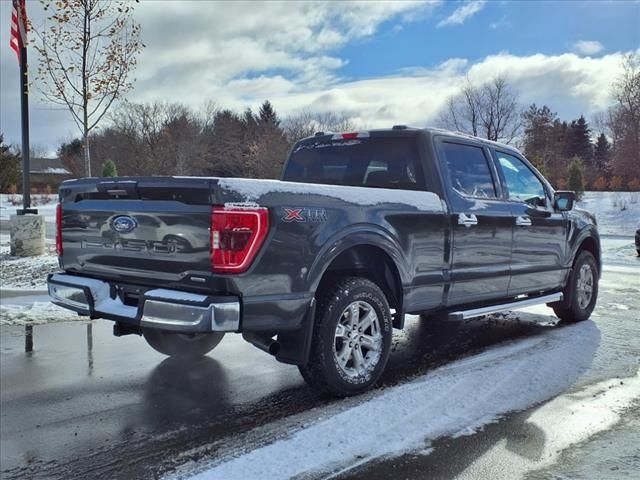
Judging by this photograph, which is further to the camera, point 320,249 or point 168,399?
point 168,399

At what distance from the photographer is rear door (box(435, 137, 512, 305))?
16.1 feet

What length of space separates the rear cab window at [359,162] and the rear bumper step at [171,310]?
2.21 metres

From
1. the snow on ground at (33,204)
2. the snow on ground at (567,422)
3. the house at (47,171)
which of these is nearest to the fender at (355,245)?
the snow on ground at (567,422)

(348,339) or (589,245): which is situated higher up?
(589,245)

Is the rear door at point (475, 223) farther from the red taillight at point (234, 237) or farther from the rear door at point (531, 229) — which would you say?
the red taillight at point (234, 237)

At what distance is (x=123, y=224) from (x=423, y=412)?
232 cm

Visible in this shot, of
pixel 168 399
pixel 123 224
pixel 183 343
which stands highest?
pixel 123 224

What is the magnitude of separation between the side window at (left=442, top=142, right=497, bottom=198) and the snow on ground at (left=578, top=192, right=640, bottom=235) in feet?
63.8

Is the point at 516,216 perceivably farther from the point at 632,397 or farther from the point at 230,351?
the point at 230,351

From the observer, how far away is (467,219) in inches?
195

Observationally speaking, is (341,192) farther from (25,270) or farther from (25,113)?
(25,113)

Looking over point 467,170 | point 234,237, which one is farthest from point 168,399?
point 467,170

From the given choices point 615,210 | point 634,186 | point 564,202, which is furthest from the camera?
point 634,186

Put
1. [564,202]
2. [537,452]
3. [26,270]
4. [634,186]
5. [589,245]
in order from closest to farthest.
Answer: [537,452]
[564,202]
[589,245]
[26,270]
[634,186]
